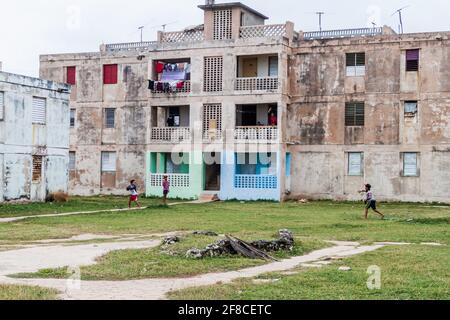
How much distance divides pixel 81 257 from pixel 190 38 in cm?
2859

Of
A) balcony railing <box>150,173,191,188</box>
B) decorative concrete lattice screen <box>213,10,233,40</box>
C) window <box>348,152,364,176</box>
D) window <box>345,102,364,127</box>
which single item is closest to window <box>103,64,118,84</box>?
balcony railing <box>150,173,191,188</box>

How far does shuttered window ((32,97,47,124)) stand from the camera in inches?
1375

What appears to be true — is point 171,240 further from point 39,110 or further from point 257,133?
→ point 257,133

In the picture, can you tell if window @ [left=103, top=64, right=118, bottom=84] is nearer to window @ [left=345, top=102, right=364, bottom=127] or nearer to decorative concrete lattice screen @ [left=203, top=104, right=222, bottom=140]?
decorative concrete lattice screen @ [left=203, top=104, right=222, bottom=140]

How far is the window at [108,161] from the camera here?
45.5 metres

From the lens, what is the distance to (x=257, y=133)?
4031 centimetres

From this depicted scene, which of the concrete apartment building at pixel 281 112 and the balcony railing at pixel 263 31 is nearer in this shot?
the concrete apartment building at pixel 281 112

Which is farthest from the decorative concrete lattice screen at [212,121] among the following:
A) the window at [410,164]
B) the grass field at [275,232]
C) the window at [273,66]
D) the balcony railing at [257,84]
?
the window at [410,164]

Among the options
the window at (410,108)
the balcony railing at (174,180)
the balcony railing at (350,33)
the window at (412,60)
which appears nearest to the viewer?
the window at (412,60)

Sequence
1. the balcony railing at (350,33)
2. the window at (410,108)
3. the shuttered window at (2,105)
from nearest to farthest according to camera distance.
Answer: the shuttered window at (2,105), the window at (410,108), the balcony railing at (350,33)

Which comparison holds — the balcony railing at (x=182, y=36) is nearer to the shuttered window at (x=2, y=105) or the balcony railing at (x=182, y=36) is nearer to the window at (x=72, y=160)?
the window at (x=72, y=160)

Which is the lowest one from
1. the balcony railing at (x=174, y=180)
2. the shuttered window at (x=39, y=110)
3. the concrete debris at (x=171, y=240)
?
the concrete debris at (x=171, y=240)

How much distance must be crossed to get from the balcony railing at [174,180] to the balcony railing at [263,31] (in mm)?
8249

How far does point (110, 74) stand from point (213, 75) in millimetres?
7424
